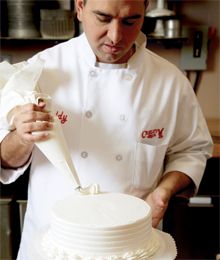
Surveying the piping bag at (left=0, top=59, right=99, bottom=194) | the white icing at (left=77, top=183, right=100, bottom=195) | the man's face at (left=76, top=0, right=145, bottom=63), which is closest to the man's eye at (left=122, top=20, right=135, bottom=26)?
the man's face at (left=76, top=0, right=145, bottom=63)

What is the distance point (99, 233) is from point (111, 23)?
519 millimetres

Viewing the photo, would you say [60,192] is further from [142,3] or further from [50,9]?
[50,9]

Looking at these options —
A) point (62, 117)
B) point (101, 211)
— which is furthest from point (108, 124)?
point (101, 211)

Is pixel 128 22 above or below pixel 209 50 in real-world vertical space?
above

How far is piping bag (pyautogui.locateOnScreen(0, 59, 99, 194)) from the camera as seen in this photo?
3.17 ft

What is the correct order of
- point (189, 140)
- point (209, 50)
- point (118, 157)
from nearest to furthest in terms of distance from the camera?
point (118, 157)
point (189, 140)
point (209, 50)

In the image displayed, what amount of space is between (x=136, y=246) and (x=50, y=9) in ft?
5.61

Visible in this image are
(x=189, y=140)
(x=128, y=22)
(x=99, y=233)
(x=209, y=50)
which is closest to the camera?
(x=99, y=233)

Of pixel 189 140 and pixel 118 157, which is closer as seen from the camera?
pixel 118 157

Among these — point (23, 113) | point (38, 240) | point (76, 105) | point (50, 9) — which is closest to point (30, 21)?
point (50, 9)

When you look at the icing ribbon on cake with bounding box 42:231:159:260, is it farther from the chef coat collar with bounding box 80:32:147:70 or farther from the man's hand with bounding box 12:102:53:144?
the chef coat collar with bounding box 80:32:147:70

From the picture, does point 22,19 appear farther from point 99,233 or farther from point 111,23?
point 99,233

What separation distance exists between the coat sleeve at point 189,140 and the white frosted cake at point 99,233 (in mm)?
430

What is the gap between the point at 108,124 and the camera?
120 cm
